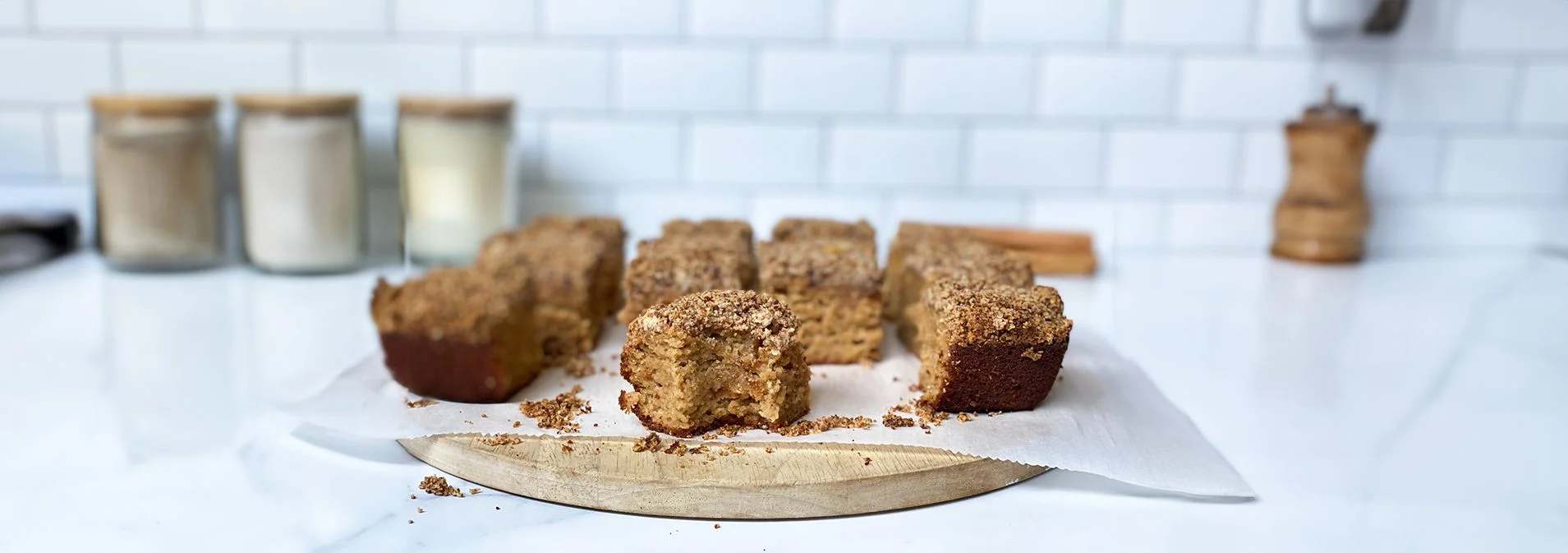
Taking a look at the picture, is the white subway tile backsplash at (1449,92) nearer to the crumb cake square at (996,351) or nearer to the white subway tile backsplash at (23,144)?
the crumb cake square at (996,351)

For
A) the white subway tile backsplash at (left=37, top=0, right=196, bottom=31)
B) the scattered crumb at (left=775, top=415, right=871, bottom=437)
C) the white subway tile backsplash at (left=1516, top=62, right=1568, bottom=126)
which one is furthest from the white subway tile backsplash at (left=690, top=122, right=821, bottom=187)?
the white subway tile backsplash at (left=1516, top=62, right=1568, bottom=126)

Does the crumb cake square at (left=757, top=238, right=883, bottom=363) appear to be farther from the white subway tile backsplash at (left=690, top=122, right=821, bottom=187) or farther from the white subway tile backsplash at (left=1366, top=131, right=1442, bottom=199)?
the white subway tile backsplash at (left=1366, top=131, right=1442, bottom=199)

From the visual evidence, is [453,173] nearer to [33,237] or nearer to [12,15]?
[33,237]

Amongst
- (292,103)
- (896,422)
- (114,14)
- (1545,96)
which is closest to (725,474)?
(896,422)

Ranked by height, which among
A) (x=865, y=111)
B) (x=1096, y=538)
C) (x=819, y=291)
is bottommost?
(x=1096, y=538)

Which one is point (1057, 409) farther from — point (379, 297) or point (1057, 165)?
point (1057, 165)

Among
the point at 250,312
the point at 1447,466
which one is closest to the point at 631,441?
the point at 1447,466

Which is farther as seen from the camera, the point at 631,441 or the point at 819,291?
the point at 819,291
